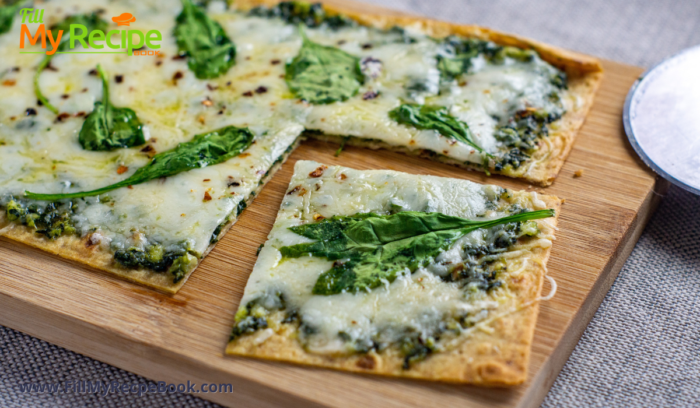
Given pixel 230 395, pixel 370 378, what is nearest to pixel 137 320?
pixel 230 395

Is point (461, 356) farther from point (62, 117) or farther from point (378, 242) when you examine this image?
point (62, 117)

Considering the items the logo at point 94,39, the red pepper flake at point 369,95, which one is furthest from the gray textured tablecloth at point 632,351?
the logo at point 94,39

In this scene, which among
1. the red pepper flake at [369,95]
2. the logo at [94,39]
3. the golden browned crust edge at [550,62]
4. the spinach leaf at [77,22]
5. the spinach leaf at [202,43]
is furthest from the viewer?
the spinach leaf at [77,22]

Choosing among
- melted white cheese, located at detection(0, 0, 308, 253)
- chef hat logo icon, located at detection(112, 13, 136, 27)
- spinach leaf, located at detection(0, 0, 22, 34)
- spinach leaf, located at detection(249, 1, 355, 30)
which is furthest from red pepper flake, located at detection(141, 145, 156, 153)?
spinach leaf, located at detection(0, 0, 22, 34)

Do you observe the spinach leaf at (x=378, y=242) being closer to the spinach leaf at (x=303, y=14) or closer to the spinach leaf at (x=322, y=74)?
the spinach leaf at (x=322, y=74)

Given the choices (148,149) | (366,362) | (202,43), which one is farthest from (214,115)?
(366,362)

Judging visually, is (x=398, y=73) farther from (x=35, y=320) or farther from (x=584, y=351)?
(x=35, y=320)
